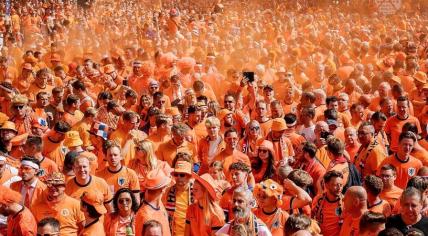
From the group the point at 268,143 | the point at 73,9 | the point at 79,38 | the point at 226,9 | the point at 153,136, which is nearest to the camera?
the point at 268,143

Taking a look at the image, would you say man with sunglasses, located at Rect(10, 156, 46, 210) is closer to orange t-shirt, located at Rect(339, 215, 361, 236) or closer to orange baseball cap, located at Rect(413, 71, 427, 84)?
orange t-shirt, located at Rect(339, 215, 361, 236)

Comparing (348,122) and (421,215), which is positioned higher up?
(421,215)

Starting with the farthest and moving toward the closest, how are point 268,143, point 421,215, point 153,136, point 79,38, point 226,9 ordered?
1. point 226,9
2. point 79,38
3. point 153,136
4. point 268,143
5. point 421,215

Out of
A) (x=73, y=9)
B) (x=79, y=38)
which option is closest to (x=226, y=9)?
(x=73, y=9)

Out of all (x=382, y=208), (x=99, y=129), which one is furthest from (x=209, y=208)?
(x=99, y=129)

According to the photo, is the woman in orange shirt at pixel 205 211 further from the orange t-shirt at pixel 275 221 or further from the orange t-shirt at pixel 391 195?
the orange t-shirt at pixel 391 195

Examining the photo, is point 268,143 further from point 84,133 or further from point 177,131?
point 84,133

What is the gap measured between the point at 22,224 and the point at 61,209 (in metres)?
0.43

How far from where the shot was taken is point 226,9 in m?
23.1

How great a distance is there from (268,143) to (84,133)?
2.31 m

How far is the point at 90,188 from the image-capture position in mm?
6594

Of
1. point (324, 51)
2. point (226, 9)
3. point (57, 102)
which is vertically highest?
point (57, 102)

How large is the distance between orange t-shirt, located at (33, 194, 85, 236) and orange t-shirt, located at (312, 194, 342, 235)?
2167 millimetres

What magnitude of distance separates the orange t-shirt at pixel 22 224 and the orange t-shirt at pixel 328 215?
2567 mm
